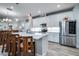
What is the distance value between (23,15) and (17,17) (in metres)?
0.20

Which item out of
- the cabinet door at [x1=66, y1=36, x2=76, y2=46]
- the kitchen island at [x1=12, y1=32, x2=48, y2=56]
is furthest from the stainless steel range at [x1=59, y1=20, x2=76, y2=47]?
the kitchen island at [x1=12, y1=32, x2=48, y2=56]

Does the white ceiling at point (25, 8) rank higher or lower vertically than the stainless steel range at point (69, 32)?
higher

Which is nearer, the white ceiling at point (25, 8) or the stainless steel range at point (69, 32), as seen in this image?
the white ceiling at point (25, 8)

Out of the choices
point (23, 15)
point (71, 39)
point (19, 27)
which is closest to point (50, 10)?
point (23, 15)

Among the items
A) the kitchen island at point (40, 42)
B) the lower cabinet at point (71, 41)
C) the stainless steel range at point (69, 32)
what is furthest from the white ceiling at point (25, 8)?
the lower cabinet at point (71, 41)

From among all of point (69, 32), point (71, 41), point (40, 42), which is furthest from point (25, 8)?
point (71, 41)

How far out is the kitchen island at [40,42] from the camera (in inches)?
144

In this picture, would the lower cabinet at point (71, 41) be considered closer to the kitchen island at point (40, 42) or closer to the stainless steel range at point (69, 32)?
the stainless steel range at point (69, 32)

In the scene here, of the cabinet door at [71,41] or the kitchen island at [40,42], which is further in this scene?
the cabinet door at [71,41]

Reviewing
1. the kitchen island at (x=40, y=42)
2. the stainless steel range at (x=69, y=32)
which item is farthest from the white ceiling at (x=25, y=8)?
the stainless steel range at (x=69, y=32)

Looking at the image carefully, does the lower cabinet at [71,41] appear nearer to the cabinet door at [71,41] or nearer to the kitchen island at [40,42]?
the cabinet door at [71,41]

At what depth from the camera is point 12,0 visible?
343 cm

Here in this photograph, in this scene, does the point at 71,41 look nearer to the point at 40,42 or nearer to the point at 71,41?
the point at 71,41

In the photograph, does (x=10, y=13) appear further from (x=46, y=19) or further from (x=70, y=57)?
(x=70, y=57)
